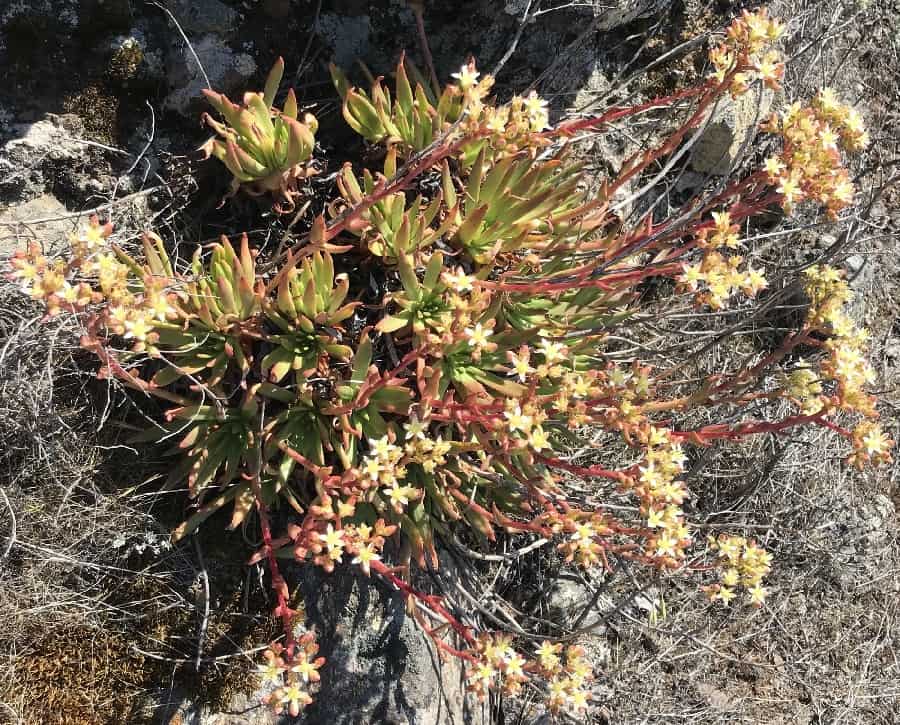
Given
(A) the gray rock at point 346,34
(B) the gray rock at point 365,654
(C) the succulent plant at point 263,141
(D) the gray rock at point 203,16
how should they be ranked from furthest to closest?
(A) the gray rock at point 346,34
(B) the gray rock at point 365,654
(D) the gray rock at point 203,16
(C) the succulent plant at point 263,141

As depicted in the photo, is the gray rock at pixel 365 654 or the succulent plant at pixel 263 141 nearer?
the succulent plant at pixel 263 141

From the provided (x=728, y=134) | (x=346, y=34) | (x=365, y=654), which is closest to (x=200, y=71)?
(x=346, y=34)

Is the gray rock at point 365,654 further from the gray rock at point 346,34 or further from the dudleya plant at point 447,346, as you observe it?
the gray rock at point 346,34

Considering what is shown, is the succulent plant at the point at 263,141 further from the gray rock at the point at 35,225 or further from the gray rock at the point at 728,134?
the gray rock at the point at 728,134

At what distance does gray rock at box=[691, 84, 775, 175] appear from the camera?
4.01 m

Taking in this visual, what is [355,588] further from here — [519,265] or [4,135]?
[4,135]

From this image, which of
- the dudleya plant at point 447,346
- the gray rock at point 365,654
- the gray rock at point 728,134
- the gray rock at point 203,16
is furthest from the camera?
the gray rock at point 728,134

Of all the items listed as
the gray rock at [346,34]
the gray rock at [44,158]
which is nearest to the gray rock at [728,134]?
the gray rock at [346,34]

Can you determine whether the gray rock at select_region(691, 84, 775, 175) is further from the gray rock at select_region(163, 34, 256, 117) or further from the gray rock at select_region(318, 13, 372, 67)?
the gray rock at select_region(163, 34, 256, 117)

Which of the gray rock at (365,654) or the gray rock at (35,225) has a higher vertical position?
the gray rock at (35,225)

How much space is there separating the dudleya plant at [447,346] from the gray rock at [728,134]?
3.48ft

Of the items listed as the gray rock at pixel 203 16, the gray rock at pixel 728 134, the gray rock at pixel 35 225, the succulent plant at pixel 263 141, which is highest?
the gray rock at pixel 728 134

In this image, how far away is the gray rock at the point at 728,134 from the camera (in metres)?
4.01

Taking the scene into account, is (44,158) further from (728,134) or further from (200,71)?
(728,134)
